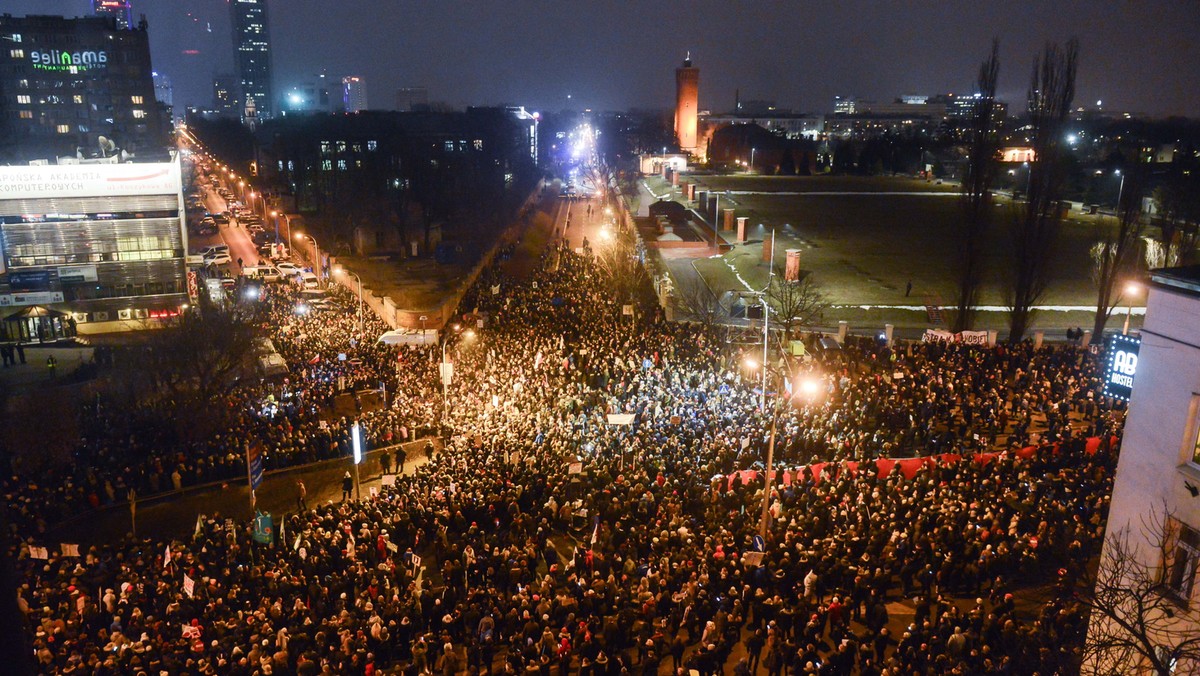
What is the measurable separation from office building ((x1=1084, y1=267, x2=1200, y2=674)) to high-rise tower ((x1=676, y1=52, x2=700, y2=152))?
101 meters

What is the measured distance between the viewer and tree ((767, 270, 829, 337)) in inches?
1069

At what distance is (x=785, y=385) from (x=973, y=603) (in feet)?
26.6

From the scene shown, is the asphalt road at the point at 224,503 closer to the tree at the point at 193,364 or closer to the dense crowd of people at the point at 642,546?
the dense crowd of people at the point at 642,546

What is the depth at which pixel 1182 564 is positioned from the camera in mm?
9406

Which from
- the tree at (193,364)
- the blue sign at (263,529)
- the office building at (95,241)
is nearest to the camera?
the blue sign at (263,529)

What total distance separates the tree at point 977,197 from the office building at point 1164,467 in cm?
Answer: 1683

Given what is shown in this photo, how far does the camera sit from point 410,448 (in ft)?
62.6

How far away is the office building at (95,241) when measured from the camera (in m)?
34.1

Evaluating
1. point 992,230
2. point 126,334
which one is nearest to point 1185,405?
point 126,334

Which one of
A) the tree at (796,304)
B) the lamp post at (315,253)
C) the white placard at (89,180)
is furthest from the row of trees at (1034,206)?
the white placard at (89,180)

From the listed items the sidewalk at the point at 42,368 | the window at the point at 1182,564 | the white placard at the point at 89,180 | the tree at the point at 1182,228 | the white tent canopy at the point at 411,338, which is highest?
the white placard at the point at 89,180

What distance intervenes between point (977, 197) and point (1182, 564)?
1894cm

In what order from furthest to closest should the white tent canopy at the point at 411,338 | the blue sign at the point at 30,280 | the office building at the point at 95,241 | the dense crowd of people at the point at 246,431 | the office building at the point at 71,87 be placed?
the office building at the point at 71,87 < the office building at the point at 95,241 < the blue sign at the point at 30,280 < the white tent canopy at the point at 411,338 < the dense crowd of people at the point at 246,431

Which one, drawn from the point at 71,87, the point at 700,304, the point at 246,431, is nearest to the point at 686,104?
the point at 71,87
